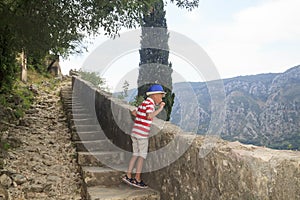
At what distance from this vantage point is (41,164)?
16.3 ft

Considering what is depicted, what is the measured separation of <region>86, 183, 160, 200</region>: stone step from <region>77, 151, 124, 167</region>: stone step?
2.36 ft

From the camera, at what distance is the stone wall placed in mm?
1626

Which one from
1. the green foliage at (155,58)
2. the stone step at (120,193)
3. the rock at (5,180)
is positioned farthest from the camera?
the green foliage at (155,58)

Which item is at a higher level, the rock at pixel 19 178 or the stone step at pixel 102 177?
the stone step at pixel 102 177

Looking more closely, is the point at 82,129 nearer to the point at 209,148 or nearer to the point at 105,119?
the point at 105,119

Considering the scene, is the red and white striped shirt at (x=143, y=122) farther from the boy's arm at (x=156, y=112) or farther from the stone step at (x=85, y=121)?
the stone step at (x=85, y=121)

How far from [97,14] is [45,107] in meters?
5.50

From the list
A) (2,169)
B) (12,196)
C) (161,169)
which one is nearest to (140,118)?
(161,169)

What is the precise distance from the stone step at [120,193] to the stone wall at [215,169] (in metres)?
0.13

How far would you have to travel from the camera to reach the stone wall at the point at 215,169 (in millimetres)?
1626

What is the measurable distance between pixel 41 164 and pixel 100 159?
1198 millimetres

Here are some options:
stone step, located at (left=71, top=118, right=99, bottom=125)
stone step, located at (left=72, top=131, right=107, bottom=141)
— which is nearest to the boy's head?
stone step, located at (left=72, top=131, right=107, bottom=141)

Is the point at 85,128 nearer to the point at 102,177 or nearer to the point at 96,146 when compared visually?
the point at 96,146

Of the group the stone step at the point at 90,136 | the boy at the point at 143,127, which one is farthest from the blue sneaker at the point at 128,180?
the stone step at the point at 90,136
